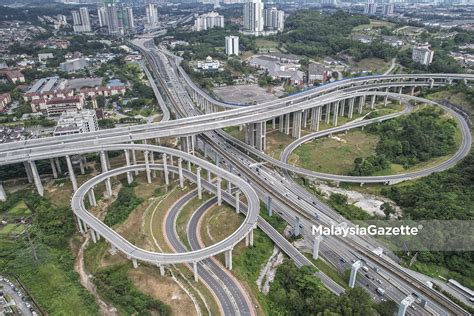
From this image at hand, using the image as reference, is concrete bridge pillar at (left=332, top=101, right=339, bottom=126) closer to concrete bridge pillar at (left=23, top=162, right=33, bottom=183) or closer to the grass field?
the grass field

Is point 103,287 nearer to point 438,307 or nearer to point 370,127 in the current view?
point 438,307

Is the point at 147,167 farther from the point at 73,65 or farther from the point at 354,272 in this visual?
the point at 73,65

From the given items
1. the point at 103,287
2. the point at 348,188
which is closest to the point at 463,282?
the point at 348,188

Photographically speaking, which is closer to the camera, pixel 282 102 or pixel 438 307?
pixel 438 307

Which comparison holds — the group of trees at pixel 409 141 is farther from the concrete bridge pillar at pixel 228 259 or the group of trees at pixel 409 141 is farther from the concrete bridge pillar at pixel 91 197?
the concrete bridge pillar at pixel 91 197

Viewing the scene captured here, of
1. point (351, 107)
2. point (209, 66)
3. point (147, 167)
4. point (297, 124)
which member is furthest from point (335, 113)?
point (209, 66)

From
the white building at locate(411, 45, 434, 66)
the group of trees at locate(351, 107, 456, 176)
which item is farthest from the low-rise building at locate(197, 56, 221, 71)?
the white building at locate(411, 45, 434, 66)

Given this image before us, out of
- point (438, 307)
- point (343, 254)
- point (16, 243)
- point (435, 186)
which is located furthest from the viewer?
point (435, 186)
